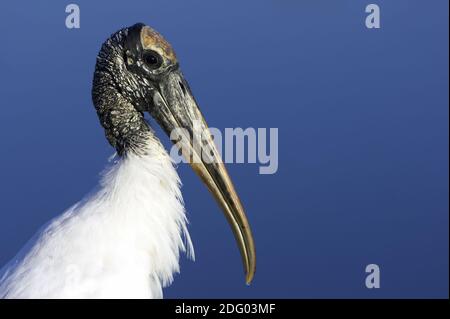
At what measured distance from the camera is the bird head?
123 inches

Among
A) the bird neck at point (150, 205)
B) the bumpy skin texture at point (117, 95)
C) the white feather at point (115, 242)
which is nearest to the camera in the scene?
the white feather at point (115, 242)

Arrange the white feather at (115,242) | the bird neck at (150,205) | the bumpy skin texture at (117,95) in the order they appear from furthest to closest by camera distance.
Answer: the bumpy skin texture at (117,95)
the bird neck at (150,205)
the white feather at (115,242)

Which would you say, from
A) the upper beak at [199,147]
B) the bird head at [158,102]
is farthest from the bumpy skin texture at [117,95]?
the upper beak at [199,147]

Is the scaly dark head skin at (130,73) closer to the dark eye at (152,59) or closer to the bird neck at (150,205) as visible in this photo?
the dark eye at (152,59)

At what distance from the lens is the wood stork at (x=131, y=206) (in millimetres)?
2742

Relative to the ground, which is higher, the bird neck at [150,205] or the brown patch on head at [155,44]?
the brown patch on head at [155,44]

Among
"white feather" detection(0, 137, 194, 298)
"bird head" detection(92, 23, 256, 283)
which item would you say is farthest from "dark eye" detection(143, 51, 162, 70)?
"white feather" detection(0, 137, 194, 298)

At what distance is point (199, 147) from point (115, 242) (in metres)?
0.58

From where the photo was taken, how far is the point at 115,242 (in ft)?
9.22

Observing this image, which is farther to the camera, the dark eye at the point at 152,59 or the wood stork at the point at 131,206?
the dark eye at the point at 152,59

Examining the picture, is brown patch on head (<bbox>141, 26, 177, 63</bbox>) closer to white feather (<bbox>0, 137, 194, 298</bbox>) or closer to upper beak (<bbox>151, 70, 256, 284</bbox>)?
upper beak (<bbox>151, 70, 256, 284</bbox>)

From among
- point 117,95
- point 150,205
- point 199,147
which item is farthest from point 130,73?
point 150,205
